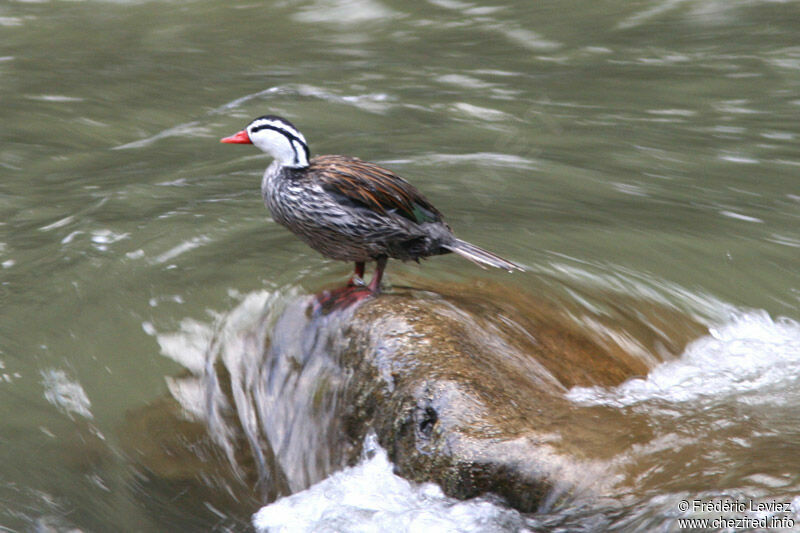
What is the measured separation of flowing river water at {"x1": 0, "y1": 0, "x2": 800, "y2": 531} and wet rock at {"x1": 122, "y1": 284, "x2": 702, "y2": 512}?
89 mm

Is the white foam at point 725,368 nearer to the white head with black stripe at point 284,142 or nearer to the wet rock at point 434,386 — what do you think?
the wet rock at point 434,386

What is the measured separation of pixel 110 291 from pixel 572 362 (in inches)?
123

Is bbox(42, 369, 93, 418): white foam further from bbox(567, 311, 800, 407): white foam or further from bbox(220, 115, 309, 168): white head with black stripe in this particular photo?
bbox(567, 311, 800, 407): white foam

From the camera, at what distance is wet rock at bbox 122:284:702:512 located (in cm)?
392

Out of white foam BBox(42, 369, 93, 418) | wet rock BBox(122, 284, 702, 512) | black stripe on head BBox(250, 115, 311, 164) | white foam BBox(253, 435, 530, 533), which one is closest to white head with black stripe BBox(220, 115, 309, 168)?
black stripe on head BBox(250, 115, 311, 164)

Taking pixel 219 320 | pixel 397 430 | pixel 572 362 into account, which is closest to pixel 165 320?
pixel 219 320

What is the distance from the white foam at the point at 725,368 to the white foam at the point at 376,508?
869 millimetres

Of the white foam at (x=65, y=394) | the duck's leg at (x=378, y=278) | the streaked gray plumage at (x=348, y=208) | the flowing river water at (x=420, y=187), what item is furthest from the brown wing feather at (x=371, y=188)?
the white foam at (x=65, y=394)

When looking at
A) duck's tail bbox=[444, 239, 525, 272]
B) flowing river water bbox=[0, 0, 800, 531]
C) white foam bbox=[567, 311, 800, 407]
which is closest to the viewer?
flowing river water bbox=[0, 0, 800, 531]

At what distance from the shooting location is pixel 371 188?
4.84 metres

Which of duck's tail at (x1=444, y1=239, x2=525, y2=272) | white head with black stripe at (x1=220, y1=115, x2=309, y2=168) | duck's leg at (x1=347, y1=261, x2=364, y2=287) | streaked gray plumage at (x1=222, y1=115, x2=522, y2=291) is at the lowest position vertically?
duck's leg at (x1=347, y1=261, x2=364, y2=287)

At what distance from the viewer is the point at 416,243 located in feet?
16.4

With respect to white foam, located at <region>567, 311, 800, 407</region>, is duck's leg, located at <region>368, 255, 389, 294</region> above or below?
above

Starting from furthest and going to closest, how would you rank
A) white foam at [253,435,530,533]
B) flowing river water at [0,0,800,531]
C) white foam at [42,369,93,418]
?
1. white foam at [42,369,93,418]
2. flowing river water at [0,0,800,531]
3. white foam at [253,435,530,533]
